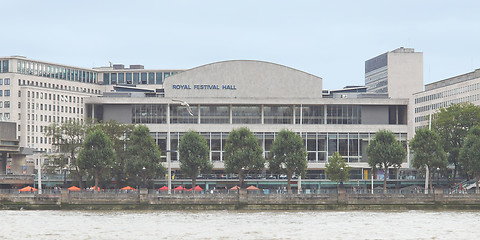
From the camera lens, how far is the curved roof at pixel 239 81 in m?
183

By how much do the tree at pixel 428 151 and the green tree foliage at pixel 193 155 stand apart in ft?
105

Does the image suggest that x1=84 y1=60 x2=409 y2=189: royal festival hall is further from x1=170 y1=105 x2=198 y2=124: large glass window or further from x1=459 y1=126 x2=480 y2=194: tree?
x1=459 y1=126 x2=480 y2=194: tree

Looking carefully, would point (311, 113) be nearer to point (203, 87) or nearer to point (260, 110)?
point (260, 110)

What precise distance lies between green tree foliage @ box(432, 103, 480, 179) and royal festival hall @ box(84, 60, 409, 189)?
37.5 feet

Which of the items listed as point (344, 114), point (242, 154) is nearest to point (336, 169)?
point (242, 154)

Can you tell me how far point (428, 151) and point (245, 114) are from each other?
42.8 meters

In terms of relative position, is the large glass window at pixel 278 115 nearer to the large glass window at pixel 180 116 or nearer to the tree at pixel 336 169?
the large glass window at pixel 180 116

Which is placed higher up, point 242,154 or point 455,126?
point 455,126

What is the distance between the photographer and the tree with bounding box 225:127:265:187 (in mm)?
151500

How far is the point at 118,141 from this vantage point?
16262cm

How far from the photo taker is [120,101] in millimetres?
182000

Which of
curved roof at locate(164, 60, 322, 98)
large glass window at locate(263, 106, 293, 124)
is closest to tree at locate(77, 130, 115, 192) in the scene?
curved roof at locate(164, 60, 322, 98)

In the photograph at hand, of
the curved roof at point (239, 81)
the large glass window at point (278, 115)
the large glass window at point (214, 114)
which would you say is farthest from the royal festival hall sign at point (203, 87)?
the large glass window at point (278, 115)

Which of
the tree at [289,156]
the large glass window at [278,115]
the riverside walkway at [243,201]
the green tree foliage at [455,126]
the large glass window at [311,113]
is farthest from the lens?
the large glass window at [278,115]
